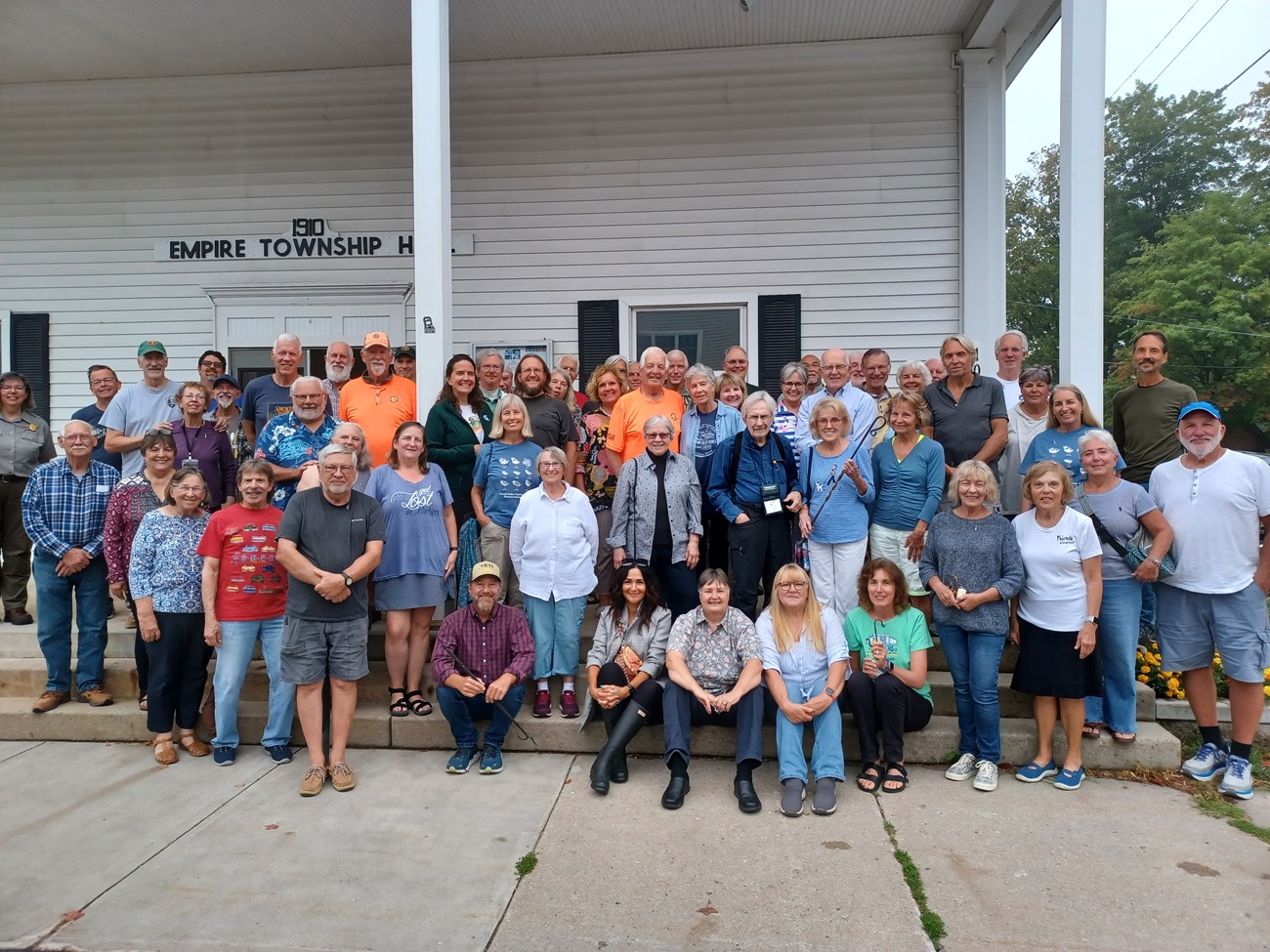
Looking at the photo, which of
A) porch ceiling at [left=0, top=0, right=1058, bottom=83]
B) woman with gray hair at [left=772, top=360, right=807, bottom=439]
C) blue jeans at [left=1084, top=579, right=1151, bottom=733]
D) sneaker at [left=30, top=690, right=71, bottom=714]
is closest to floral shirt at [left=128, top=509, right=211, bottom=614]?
sneaker at [left=30, top=690, right=71, bottom=714]

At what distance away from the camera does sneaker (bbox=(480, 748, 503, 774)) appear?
452 centimetres

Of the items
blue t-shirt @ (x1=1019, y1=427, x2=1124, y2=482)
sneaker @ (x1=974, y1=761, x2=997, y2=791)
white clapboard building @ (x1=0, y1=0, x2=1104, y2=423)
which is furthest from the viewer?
white clapboard building @ (x1=0, y1=0, x2=1104, y2=423)

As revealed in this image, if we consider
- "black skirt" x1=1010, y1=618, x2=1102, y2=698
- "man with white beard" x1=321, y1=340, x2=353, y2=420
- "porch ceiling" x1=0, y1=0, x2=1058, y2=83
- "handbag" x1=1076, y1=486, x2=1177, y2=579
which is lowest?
"black skirt" x1=1010, y1=618, x2=1102, y2=698

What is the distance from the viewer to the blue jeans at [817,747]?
13.5ft

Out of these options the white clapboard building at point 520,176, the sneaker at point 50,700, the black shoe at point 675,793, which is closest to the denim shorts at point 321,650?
the black shoe at point 675,793

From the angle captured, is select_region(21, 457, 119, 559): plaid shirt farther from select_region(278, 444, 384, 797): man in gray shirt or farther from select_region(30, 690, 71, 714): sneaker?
select_region(278, 444, 384, 797): man in gray shirt

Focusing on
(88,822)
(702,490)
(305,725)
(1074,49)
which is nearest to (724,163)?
(1074,49)

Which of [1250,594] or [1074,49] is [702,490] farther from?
[1074,49]

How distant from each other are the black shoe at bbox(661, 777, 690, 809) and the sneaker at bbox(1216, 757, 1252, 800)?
2.72 meters

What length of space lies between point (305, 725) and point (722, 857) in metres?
2.34

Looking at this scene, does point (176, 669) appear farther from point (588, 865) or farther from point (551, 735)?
point (588, 865)

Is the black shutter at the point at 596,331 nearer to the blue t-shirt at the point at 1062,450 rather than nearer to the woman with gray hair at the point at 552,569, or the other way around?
the woman with gray hair at the point at 552,569

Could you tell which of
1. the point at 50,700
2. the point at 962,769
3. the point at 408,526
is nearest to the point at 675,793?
the point at 962,769

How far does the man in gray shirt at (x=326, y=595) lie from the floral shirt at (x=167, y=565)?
25.0 inches
